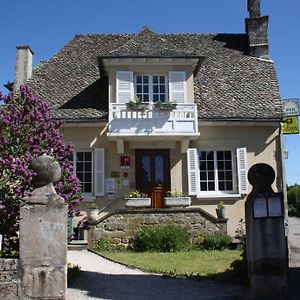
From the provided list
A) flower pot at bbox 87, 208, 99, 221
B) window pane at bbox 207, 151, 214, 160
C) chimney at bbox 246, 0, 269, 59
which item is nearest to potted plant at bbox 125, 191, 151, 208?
flower pot at bbox 87, 208, 99, 221

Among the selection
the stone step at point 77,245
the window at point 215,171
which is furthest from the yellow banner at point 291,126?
the stone step at point 77,245

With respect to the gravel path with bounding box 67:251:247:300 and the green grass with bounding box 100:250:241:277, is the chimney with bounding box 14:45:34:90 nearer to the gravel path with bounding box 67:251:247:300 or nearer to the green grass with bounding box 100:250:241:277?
the green grass with bounding box 100:250:241:277

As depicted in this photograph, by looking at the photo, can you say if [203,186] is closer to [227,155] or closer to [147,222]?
[227,155]

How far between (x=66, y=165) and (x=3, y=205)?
183cm

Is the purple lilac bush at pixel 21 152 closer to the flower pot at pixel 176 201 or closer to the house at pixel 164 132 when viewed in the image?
the flower pot at pixel 176 201

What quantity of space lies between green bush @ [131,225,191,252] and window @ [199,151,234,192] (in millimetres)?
3710

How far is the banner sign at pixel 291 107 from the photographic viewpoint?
57.5ft

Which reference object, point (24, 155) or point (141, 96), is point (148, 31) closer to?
point (141, 96)

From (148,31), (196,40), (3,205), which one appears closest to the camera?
(3,205)

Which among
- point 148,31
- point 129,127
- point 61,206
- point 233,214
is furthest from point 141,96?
point 61,206

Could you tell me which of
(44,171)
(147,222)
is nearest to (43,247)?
(44,171)

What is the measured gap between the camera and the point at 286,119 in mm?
→ 17312

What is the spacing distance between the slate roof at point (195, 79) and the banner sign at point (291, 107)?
1.55 ft

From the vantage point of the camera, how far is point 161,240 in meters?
12.9
